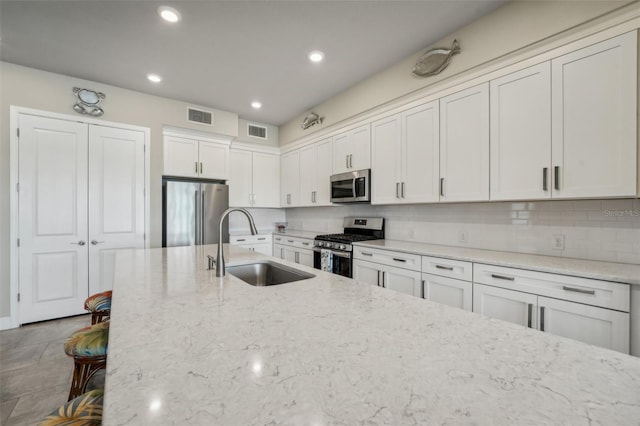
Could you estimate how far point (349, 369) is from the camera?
60 cm

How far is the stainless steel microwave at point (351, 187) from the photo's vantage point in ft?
11.3

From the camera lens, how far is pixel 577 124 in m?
1.89

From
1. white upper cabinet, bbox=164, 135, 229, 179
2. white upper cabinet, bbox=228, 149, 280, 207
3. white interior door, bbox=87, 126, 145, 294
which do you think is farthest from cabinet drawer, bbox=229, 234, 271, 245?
white interior door, bbox=87, 126, 145, 294

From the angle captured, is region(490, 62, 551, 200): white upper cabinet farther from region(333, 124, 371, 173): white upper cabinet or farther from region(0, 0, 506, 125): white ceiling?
region(333, 124, 371, 173): white upper cabinet

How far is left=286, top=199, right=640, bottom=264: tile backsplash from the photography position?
1932 mm

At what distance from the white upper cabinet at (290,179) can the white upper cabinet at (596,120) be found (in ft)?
11.5

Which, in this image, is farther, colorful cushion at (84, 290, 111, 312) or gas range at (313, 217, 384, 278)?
gas range at (313, 217, 384, 278)

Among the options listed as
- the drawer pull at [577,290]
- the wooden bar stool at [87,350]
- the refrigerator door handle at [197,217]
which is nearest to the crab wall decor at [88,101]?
the refrigerator door handle at [197,217]

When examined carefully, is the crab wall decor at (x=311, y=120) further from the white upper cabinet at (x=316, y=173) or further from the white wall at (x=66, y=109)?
the white wall at (x=66, y=109)

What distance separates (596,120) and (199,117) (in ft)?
14.7

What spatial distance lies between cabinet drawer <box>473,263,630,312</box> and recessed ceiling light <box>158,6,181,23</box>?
316cm

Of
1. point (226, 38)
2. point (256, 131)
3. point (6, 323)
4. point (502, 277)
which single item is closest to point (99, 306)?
point (6, 323)

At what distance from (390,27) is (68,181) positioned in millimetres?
3954

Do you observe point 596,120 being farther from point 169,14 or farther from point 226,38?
point 169,14
